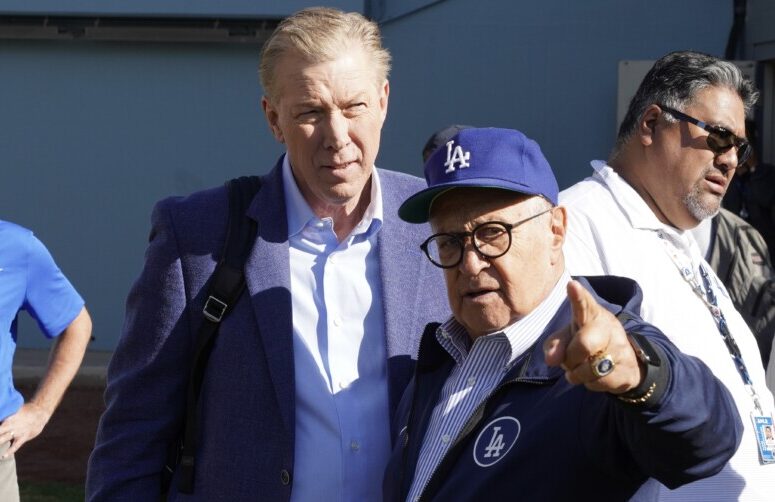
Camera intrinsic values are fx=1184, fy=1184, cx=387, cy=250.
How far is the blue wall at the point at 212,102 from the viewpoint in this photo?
12.4 metres

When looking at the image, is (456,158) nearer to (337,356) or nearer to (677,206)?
(337,356)

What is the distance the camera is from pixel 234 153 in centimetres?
1296

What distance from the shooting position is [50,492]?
7.74 metres

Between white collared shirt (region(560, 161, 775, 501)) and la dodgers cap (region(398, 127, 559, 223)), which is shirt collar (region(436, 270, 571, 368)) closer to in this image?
la dodgers cap (region(398, 127, 559, 223))

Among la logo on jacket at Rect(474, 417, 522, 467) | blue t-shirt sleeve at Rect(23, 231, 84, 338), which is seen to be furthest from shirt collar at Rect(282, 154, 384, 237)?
blue t-shirt sleeve at Rect(23, 231, 84, 338)

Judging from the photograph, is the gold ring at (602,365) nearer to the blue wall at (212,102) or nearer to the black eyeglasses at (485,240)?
the black eyeglasses at (485,240)

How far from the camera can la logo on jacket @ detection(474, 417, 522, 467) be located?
7.11 feet

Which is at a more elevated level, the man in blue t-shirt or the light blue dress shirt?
the light blue dress shirt

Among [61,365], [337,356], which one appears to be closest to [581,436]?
Result: [337,356]

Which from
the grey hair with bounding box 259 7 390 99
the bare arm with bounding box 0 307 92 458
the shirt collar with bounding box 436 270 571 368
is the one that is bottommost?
the bare arm with bounding box 0 307 92 458

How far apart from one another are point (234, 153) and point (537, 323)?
10890 mm

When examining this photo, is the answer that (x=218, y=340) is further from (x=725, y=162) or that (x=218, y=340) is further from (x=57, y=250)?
(x=57, y=250)

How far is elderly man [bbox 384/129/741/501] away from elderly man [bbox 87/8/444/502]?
202 mm

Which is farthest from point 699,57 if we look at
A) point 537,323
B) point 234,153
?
point 234,153
